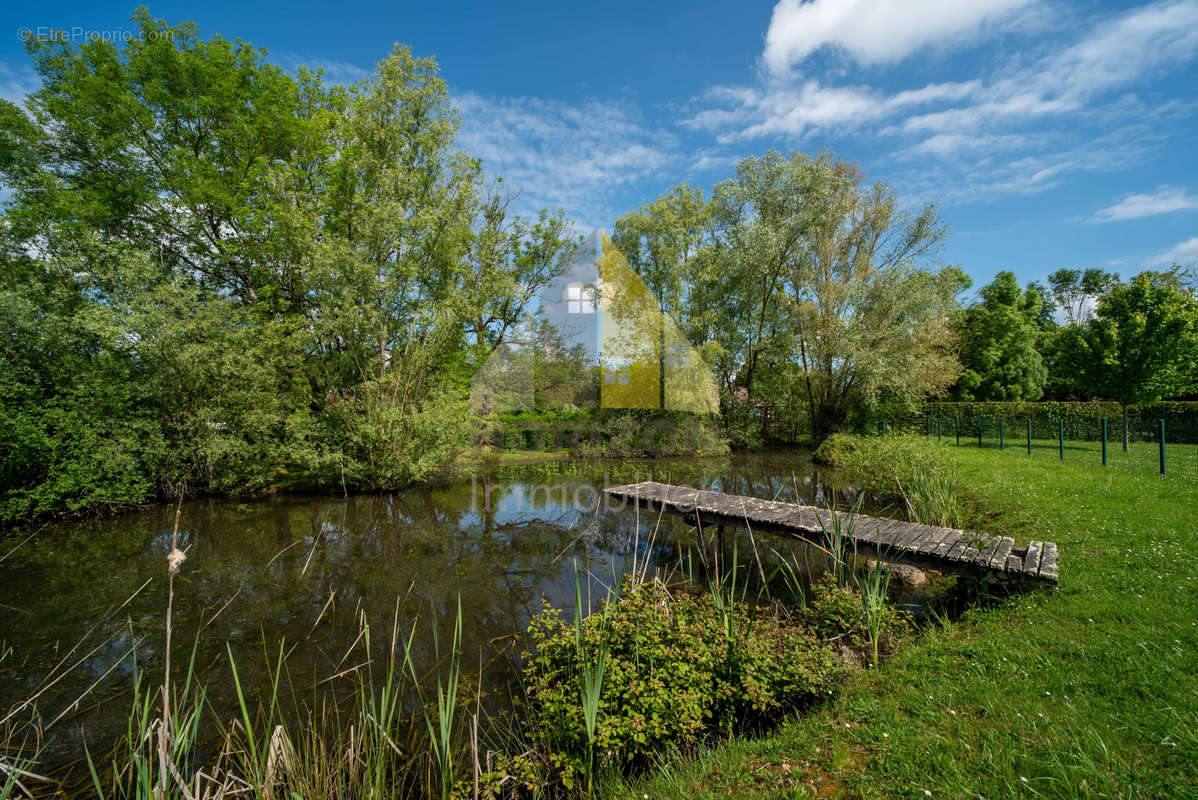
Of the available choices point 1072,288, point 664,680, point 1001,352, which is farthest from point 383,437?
point 1072,288

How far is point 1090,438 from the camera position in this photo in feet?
54.7

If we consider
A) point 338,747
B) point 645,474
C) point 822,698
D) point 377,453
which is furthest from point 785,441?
point 338,747

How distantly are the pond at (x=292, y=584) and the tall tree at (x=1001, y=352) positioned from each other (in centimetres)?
2217

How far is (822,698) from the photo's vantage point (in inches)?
129

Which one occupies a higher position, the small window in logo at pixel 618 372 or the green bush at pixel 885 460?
the small window in logo at pixel 618 372

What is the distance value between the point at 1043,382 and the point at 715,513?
31.5 m

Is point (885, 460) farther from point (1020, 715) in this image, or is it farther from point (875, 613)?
point (1020, 715)

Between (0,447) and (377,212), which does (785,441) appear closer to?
(377,212)

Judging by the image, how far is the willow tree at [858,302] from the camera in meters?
17.5

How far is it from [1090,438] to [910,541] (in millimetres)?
18382

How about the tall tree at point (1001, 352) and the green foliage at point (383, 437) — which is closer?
the green foliage at point (383, 437)

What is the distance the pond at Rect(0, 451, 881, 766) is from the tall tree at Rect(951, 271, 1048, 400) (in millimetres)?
22165

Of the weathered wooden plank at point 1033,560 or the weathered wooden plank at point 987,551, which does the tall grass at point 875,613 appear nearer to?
the weathered wooden plank at point 987,551

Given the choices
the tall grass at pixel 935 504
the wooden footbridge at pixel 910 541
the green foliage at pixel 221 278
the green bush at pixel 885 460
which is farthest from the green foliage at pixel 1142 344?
the green foliage at pixel 221 278
